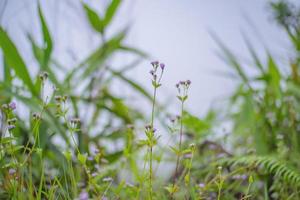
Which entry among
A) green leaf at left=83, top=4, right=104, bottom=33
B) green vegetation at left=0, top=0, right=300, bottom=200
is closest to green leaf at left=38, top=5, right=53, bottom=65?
green vegetation at left=0, top=0, right=300, bottom=200

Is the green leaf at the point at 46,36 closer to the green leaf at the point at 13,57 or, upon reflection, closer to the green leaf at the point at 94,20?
the green leaf at the point at 13,57

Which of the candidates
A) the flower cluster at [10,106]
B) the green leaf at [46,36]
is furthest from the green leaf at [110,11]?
the flower cluster at [10,106]

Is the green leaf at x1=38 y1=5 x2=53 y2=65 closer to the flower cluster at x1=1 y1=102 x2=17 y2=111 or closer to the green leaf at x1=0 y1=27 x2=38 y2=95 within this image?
the green leaf at x1=0 y1=27 x2=38 y2=95

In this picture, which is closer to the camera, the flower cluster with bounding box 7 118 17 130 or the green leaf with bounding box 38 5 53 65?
the flower cluster with bounding box 7 118 17 130

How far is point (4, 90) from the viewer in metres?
1.00

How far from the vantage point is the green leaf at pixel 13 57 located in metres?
0.82

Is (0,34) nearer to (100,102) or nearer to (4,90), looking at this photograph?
(4,90)

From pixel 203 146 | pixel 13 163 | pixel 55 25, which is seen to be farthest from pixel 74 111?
pixel 13 163

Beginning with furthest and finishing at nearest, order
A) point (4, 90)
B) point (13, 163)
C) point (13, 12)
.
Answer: point (13, 12) < point (4, 90) < point (13, 163)

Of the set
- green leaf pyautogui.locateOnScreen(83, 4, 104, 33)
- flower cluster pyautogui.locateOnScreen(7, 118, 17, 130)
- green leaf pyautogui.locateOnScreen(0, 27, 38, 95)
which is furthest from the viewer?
green leaf pyautogui.locateOnScreen(83, 4, 104, 33)

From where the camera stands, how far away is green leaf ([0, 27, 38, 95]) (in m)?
0.82

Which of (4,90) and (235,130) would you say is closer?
(4,90)

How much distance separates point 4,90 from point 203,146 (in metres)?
0.57

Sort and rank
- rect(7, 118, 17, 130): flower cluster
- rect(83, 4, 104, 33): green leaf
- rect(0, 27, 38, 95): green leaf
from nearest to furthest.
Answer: rect(7, 118, 17, 130): flower cluster, rect(0, 27, 38, 95): green leaf, rect(83, 4, 104, 33): green leaf
